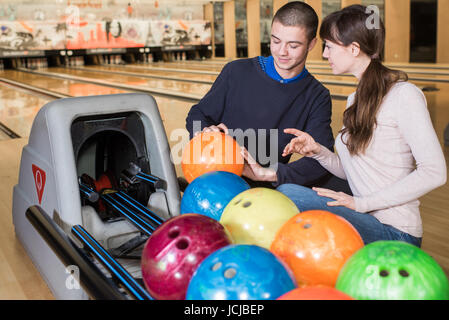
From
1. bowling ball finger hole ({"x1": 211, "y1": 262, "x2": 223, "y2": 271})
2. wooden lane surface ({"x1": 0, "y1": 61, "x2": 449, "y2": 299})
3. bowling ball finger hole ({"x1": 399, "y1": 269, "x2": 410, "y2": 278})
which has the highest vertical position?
bowling ball finger hole ({"x1": 211, "y1": 262, "x2": 223, "y2": 271})

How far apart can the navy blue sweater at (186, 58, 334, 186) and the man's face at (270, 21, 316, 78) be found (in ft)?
0.39

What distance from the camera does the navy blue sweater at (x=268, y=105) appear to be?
1.71 metres

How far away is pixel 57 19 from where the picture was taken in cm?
1173

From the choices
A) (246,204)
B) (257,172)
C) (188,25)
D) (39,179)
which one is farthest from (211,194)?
(188,25)

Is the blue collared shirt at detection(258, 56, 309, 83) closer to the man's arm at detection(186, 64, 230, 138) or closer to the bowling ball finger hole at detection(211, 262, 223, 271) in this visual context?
the man's arm at detection(186, 64, 230, 138)

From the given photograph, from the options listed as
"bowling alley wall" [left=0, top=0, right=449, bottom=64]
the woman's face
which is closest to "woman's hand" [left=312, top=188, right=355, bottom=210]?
the woman's face

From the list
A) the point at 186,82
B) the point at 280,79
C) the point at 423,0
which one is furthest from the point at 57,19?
the point at 280,79

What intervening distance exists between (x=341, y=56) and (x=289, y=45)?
361mm

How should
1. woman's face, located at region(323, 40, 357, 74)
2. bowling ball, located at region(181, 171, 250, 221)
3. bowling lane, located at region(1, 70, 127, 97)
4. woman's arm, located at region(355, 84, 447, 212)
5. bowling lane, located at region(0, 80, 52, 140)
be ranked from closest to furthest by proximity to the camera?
1. woman's arm, located at region(355, 84, 447, 212)
2. woman's face, located at region(323, 40, 357, 74)
3. bowling ball, located at region(181, 171, 250, 221)
4. bowling lane, located at region(0, 80, 52, 140)
5. bowling lane, located at region(1, 70, 127, 97)

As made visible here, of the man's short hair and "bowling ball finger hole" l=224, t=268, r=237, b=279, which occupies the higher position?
the man's short hair

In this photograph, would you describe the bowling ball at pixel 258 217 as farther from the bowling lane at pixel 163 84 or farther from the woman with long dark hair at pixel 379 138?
the bowling lane at pixel 163 84

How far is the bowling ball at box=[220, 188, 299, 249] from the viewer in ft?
3.64

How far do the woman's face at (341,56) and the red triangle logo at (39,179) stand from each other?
1.00 metres

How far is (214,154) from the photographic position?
1502 mm
